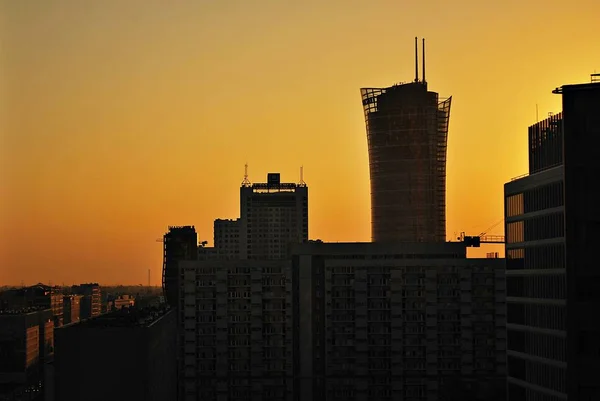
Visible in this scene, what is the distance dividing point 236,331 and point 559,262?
91.8 metres

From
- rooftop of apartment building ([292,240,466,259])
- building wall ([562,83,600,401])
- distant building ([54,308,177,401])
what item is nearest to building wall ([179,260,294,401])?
rooftop of apartment building ([292,240,466,259])

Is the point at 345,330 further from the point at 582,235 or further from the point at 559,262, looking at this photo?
the point at 582,235

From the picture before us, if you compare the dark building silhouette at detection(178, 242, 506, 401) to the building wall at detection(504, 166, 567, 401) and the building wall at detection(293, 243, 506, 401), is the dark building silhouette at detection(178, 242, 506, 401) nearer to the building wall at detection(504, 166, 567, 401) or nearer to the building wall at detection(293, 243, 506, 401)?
the building wall at detection(293, 243, 506, 401)

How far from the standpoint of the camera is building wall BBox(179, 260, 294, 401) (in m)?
170

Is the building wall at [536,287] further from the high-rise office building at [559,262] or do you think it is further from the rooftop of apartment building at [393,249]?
the rooftop of apartment building at [393,249]

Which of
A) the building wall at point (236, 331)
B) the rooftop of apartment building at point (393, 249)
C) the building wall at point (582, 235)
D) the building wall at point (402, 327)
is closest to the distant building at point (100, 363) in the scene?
the building wall at point (582, 235)

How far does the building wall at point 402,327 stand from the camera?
17000cm

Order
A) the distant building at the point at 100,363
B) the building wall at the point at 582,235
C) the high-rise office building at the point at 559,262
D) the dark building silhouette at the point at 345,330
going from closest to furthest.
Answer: the building wall at the point at 582,235 < the high-rise office building at the point at 559,262 < the distant building at the point at 100,363 < the dark building silhouette at the point at 345,330

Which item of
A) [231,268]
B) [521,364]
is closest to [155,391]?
[521,364]

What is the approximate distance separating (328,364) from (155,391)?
61.3 m

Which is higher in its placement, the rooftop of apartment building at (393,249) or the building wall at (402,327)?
the rooftop of apartment building at (393,249)

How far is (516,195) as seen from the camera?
95.5 meters

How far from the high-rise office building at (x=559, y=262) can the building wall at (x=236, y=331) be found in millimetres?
78397

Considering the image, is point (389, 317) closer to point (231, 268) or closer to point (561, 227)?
point (231, 268)
